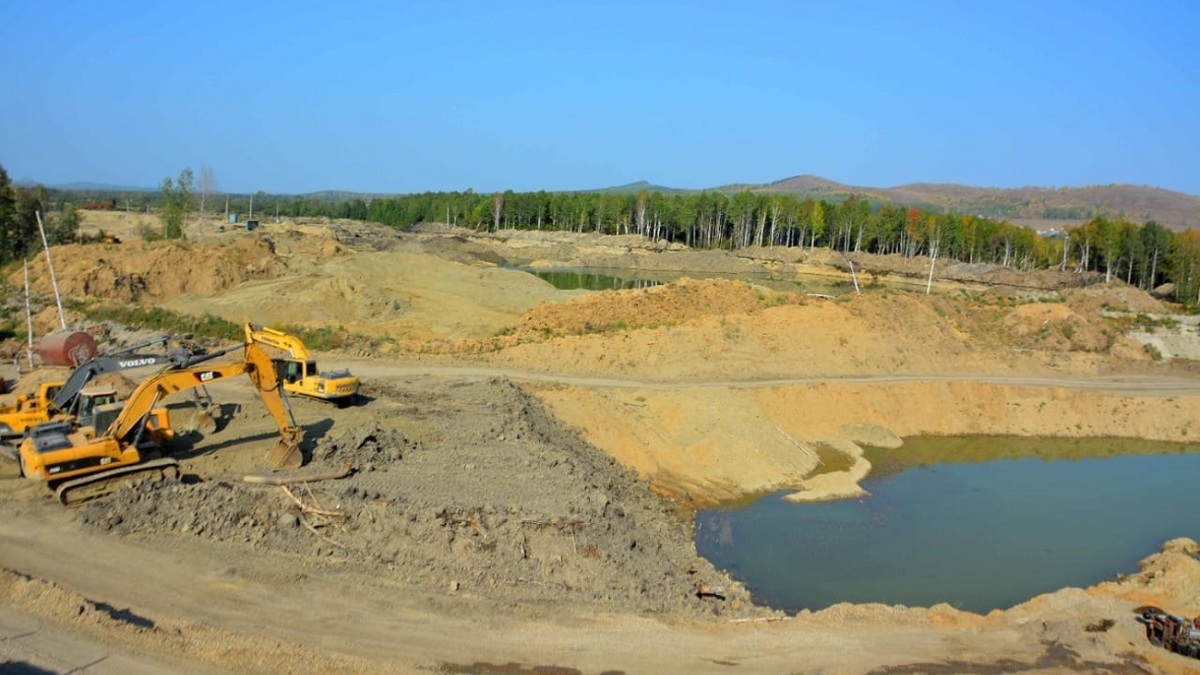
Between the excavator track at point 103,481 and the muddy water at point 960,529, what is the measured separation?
11656 millimetres

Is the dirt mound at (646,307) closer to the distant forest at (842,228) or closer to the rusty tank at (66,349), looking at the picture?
the rusty tank at (66,349)

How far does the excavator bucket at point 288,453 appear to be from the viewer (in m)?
19.3

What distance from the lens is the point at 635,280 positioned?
267 ft

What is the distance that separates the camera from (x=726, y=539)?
2147cm

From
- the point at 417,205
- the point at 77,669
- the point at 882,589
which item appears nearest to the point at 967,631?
the point at 882,589

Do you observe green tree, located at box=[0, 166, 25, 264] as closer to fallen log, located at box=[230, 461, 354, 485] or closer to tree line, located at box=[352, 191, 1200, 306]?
fallen log, located at box=[230, 461, 354, 485]

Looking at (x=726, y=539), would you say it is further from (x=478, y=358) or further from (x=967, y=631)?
(x=478, y=358)

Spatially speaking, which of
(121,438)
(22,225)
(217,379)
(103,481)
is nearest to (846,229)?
(22,225)

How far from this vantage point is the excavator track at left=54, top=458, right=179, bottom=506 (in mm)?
16625

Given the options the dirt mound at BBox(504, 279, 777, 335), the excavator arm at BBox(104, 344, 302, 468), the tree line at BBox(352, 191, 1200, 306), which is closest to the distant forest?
the tree line at BBox(352, 191, 1200, 306)

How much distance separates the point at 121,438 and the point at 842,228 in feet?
320

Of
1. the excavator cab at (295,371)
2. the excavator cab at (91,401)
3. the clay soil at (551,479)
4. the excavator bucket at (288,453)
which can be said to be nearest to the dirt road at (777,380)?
the clay soil at (551,479)

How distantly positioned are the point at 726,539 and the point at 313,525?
32.2 feet

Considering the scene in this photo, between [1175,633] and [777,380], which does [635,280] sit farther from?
[1175,633]
